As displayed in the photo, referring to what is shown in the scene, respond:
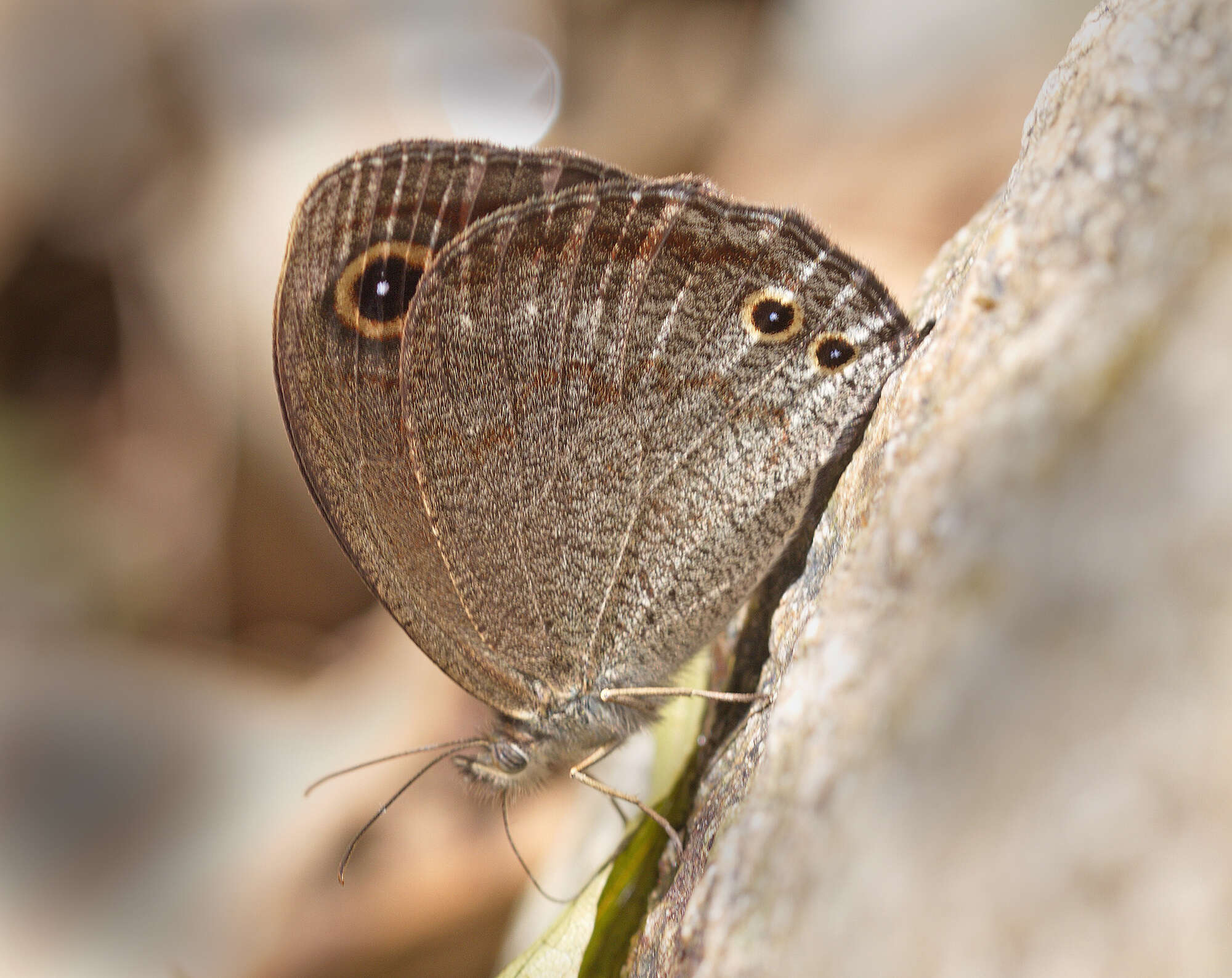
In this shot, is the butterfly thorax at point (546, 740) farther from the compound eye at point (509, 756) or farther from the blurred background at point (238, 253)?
the blurred background at point (238, 253)

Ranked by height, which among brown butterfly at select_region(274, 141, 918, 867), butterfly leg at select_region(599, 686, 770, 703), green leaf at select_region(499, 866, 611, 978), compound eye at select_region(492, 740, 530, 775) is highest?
brown butterfly at select_region(274, 141, 918, 867)

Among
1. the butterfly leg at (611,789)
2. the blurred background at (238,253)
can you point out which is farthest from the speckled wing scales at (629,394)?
the blurred background at (238,253)

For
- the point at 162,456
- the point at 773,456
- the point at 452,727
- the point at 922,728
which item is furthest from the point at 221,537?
the point at 922,728

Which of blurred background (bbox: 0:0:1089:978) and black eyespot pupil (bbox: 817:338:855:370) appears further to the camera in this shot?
blurred background (bbox: 0:0:1089:978)

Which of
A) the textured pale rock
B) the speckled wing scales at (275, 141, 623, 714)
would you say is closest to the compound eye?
the speckled wing scales at (275, 141, 623, 714)

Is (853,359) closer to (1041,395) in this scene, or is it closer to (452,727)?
(1041,395)

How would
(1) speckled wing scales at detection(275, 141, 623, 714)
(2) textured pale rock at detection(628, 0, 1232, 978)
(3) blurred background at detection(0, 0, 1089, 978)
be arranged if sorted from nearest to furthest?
(2) textured pale rock at detection(628, 0, 1232, 978), (1) speckled wing scales at detection(275, 141, 623, 714), (3) blurred background at detection(0, 0, 1089, 978)

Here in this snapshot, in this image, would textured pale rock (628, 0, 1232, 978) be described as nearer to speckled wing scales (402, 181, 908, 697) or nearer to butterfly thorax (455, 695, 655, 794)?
speckled wing scales (402, 181, 908, 697)
